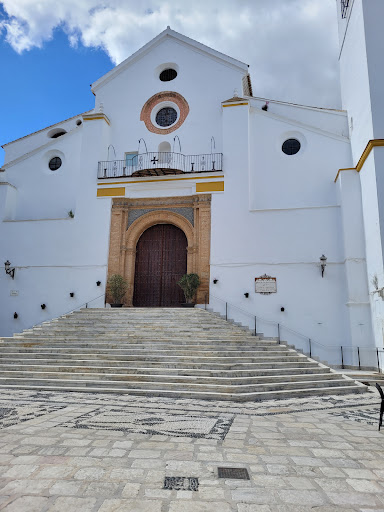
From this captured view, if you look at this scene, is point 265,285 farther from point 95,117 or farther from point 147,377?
point 95,117

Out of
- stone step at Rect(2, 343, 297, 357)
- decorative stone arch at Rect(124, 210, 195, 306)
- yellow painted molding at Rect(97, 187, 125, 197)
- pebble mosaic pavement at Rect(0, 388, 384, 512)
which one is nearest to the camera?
pebble mosaic pavement at Rect(0, 388, 384, 512)

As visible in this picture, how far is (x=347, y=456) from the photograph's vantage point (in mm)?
3830

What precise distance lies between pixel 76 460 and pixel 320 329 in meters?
10.6

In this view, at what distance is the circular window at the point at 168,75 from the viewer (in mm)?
17328

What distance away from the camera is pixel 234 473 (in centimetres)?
334

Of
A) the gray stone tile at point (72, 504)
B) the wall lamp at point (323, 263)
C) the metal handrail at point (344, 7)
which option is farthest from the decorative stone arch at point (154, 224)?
the gray stone tile at point (72, 504)

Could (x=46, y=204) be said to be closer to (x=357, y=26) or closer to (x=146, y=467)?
(x=357, y=26)

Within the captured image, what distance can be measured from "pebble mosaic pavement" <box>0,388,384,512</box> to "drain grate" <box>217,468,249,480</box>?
0.07 metres

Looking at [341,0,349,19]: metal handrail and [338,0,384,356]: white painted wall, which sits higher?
[341,0,349,19]: metal handrail

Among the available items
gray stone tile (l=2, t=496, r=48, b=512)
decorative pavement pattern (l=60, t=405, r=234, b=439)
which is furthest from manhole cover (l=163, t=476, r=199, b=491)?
decorative pavement pattern (l=60, t=405, r=234, b=439)

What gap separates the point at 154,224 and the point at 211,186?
2.84 m

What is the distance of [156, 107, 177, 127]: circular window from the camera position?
16.8 m

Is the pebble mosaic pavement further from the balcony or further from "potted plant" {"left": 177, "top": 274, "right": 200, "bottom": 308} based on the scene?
the balcony

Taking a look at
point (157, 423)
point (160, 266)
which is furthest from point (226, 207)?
point (157, 423)
